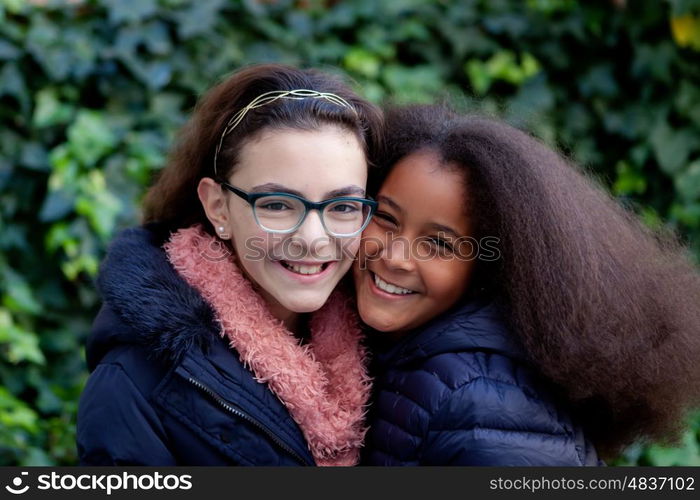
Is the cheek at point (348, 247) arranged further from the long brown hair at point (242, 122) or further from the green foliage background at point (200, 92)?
the green foliage background at point (200, 92)

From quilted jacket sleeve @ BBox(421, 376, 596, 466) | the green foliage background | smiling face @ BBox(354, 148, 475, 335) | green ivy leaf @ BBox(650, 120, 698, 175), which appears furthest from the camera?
green ivy leaf @ BBox(650, 120, 698, 175)

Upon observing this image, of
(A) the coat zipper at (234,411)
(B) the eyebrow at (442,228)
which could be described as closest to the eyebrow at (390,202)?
(B) the eyebrow at (442,228)

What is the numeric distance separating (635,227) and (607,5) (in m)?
2.40

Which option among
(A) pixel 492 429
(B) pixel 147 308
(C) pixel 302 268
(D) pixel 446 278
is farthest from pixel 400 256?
(B) pixel 147 308

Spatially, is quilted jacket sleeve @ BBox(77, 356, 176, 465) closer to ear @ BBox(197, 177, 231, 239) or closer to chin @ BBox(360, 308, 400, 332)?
ear @ BBox(197, 177, 231, 239)

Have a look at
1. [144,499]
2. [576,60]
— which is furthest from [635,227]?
[576,60]

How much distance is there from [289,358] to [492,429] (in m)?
0.61

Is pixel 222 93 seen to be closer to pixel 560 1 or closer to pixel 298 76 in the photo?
pixel 298 76

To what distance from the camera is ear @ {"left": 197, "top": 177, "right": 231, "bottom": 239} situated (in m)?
2.35

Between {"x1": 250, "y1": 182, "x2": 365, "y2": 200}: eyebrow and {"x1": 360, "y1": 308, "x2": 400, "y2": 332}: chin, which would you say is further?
{"x1": 360, "y1": 308, "x2": 400, "y2": 332}: chin

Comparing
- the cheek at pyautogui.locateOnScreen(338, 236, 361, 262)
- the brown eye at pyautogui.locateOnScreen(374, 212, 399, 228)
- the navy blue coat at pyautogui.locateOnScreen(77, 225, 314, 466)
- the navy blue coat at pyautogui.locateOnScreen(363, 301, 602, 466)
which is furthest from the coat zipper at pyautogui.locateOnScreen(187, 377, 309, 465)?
the brown eye at pyautogui.locateOnScreen(374, 212, 399, 228)

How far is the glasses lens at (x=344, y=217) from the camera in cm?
222

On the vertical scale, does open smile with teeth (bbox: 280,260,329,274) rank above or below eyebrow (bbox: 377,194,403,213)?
below

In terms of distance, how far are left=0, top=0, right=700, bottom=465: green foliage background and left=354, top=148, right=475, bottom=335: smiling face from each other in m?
1.26
